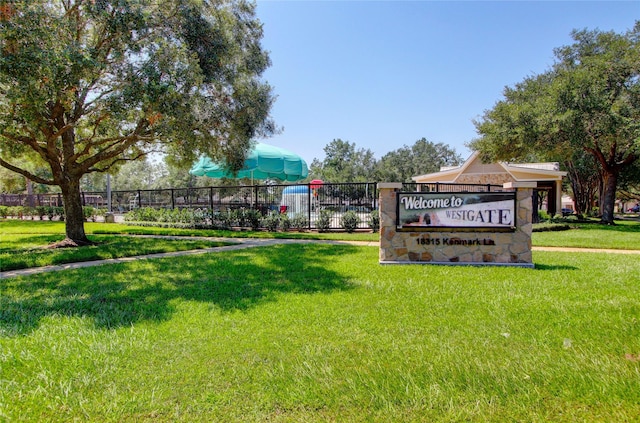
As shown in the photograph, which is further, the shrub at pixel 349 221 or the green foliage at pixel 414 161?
the green foliage at pixel 414 161

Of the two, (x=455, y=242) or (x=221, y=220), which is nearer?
(x=455, y=242)

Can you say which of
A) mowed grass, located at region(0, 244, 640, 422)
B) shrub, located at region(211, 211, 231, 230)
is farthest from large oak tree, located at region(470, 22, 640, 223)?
shrub, located at region(211, 211, 231, 230)

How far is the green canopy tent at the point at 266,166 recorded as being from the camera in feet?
67.4

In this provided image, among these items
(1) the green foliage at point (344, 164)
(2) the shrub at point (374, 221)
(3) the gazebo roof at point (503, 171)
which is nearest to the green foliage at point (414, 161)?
(1) the green foliage at point (344, 164)

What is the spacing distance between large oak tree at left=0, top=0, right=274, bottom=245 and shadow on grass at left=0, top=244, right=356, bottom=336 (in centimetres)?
345

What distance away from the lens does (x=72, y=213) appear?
34.4ft

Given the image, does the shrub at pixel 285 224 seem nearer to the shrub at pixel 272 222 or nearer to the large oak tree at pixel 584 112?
the shrub at pixel 272 222

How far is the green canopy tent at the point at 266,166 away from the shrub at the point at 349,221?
26.2 ft

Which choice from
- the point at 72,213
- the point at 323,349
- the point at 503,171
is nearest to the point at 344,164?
the point at 503,171

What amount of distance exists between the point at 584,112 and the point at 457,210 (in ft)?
41.1

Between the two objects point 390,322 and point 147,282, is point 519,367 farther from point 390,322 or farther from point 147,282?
point 147,282

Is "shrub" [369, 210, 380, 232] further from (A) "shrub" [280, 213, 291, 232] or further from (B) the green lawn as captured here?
(B) the green lawn

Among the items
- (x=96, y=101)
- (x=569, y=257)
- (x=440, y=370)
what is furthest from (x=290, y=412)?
(x=96, y=101)

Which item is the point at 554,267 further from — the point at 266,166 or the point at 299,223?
the point at 266,166
